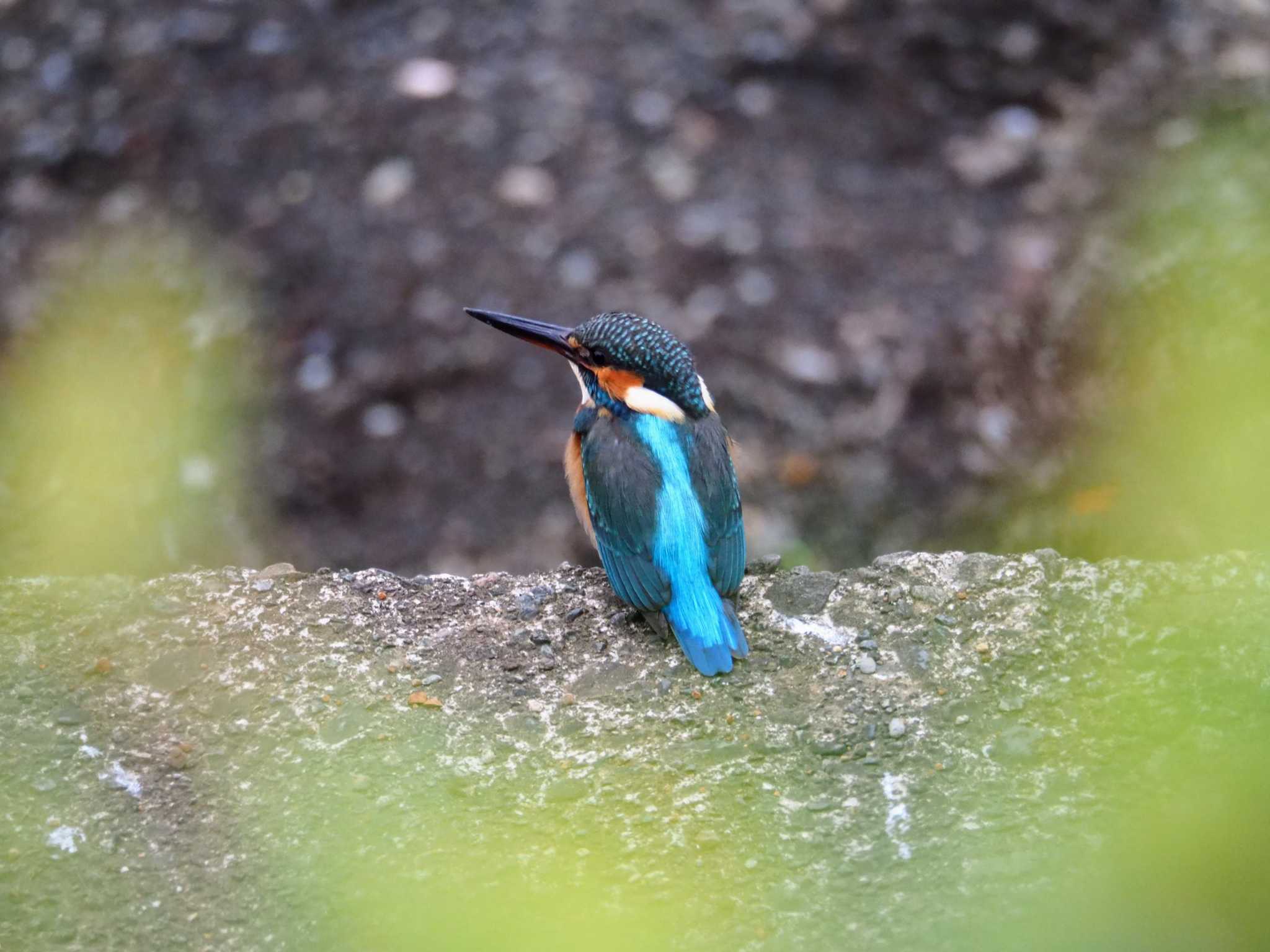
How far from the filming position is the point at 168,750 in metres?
2.09

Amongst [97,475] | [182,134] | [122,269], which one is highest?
[182,134]

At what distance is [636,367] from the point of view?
263cm

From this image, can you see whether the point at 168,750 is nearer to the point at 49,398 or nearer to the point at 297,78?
the point at 49,398

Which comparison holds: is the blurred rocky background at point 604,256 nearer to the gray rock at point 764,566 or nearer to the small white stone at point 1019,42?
the small white stone at point 1019,42

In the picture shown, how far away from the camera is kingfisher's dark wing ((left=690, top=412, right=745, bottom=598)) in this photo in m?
2.41

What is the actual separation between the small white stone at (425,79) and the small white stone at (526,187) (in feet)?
1.11

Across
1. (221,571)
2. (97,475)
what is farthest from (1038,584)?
(97,475)

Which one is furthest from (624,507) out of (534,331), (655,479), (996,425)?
(996,425)

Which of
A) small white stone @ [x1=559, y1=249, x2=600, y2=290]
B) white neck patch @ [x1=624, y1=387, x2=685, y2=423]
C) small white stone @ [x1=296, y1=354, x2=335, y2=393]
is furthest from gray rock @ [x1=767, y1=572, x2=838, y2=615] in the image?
small white stone @ [x1=296, y1=354, x2=335, y2=393]

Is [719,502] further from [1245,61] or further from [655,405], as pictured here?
[1245,61]

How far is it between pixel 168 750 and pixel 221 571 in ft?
1.45

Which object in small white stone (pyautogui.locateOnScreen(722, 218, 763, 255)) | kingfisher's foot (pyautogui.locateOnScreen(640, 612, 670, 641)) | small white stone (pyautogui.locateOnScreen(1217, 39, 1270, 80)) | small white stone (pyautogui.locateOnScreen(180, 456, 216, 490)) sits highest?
small white stone (pyautogui.locateOnScreen(1217, 39, 1270, 80))

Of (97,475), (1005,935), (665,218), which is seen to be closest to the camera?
(1005,935)

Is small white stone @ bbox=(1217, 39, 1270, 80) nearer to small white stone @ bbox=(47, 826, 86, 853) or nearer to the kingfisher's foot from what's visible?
the kingfisher's foot
